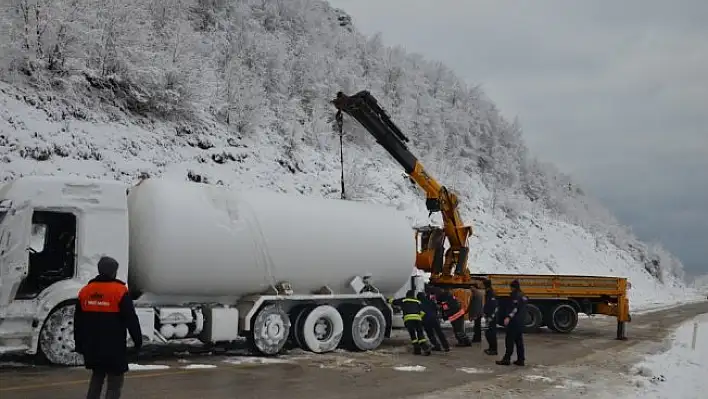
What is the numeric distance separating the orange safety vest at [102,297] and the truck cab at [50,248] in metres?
4.31

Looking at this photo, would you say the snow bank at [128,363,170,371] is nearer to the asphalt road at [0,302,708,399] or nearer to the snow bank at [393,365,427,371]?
the asphalt road at [0,302,708,399]

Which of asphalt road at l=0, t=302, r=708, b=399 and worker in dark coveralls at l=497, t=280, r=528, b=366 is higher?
worker in dark coveralls at l=497, t=280, r=528, b=366

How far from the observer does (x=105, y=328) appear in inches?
253

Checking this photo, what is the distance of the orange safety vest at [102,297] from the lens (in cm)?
647

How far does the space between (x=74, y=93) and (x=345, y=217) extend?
539 inches

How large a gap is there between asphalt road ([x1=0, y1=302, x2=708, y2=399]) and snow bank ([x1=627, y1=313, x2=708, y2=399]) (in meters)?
1.33

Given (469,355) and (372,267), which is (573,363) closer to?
(469,355)

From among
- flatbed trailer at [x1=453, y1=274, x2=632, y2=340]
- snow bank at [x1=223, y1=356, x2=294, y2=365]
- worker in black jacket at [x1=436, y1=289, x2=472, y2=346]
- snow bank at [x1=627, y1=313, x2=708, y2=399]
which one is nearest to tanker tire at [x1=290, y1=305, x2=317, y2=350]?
snow bank at [x1=223, y1=356, x2=294, y2=365]

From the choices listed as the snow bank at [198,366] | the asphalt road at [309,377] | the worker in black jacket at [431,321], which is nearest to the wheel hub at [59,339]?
the asphalt road at [309,377]

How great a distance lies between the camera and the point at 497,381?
1083cm

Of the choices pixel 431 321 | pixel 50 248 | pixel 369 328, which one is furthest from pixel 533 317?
pixel 50 248

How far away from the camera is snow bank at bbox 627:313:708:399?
396 inches

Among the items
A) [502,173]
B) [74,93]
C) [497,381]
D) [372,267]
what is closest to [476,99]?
[502,173]

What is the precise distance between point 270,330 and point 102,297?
665cm
